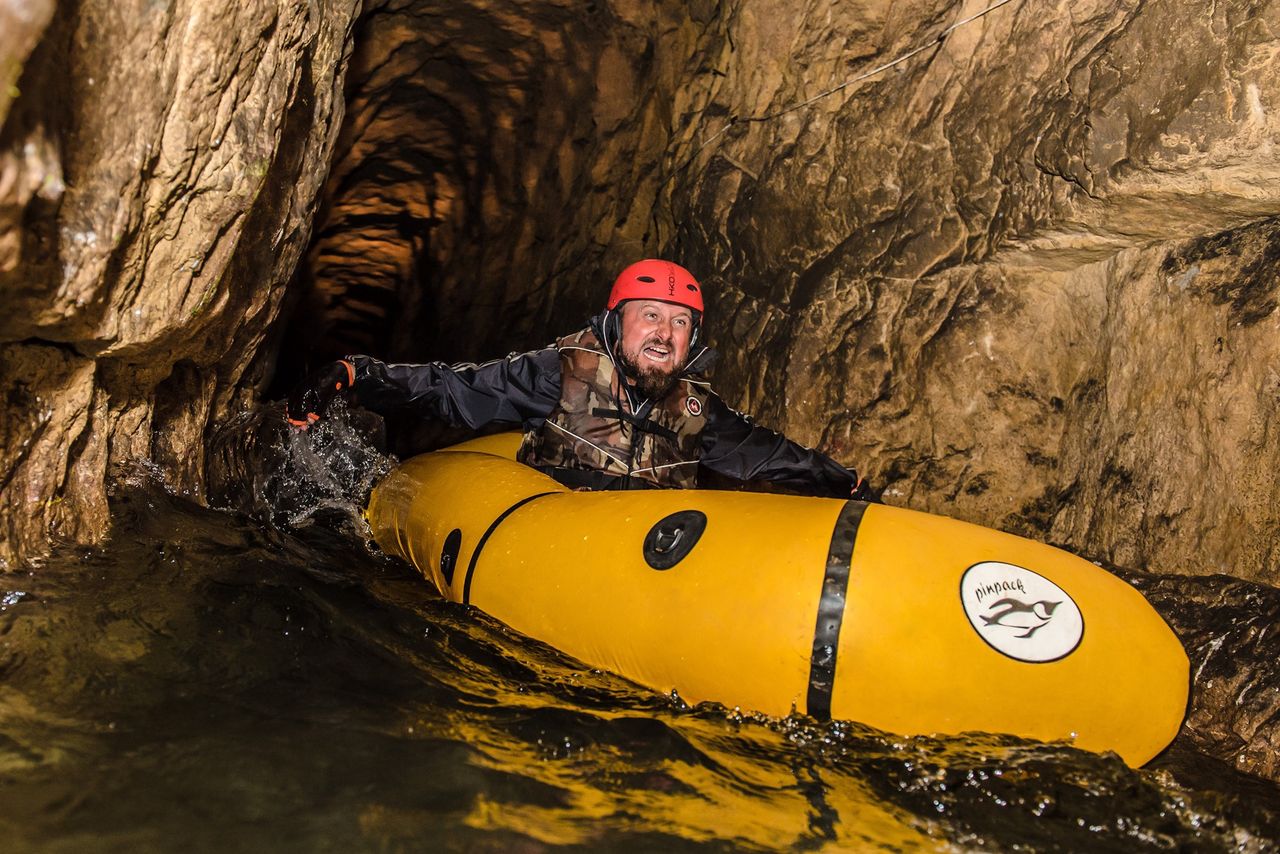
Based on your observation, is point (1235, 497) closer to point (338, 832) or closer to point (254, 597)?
point (338, 832)

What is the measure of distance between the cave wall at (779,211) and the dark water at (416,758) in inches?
28.4

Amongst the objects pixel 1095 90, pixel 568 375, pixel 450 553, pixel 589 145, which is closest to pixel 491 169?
pixel 589 145

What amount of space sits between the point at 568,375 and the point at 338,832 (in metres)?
2.84

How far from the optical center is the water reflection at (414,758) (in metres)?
1.66

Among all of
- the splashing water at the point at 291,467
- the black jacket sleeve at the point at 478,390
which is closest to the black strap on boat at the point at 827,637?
the black jacket sleeve at the point at 478,390

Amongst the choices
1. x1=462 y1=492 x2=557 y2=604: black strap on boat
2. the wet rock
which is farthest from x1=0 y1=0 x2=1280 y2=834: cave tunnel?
x1=462 y1=492 x2=557 y2=604: black strap on boat

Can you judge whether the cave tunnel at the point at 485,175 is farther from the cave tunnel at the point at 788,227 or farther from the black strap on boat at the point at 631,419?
the black strap on boat at the point at 631,419

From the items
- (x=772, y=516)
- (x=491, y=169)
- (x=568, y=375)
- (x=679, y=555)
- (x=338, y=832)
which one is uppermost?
(x=491, y=169)

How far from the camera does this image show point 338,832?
63.2 inches

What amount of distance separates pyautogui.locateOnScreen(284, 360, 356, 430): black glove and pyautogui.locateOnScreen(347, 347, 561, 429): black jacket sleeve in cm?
22

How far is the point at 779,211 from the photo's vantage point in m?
5.17

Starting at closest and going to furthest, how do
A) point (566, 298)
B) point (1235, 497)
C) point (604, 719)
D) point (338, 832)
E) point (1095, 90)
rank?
1. point (338, 832)
2. point (604, 719)
3. point (1235, 497)
4. point (1095, 90)
5. point (566, 298)

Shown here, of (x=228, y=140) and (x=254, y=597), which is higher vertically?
(x=228, y=140)

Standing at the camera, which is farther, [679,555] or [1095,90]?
[1095,90]
